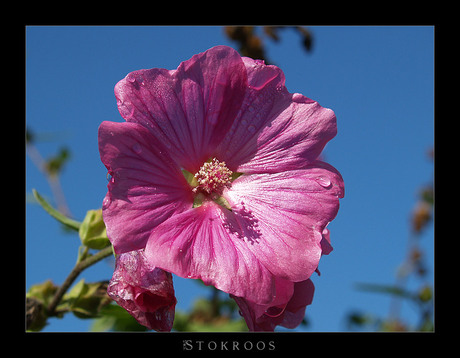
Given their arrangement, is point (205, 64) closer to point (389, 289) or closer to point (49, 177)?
point (389, 289)

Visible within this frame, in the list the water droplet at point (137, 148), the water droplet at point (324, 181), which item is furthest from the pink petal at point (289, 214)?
the water droplet at point (137, 148)

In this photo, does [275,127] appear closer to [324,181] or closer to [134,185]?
[324,181]

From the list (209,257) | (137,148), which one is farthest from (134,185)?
(209,257)

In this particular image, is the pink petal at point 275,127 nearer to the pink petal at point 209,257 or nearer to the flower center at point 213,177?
the flower center at point 213,177
